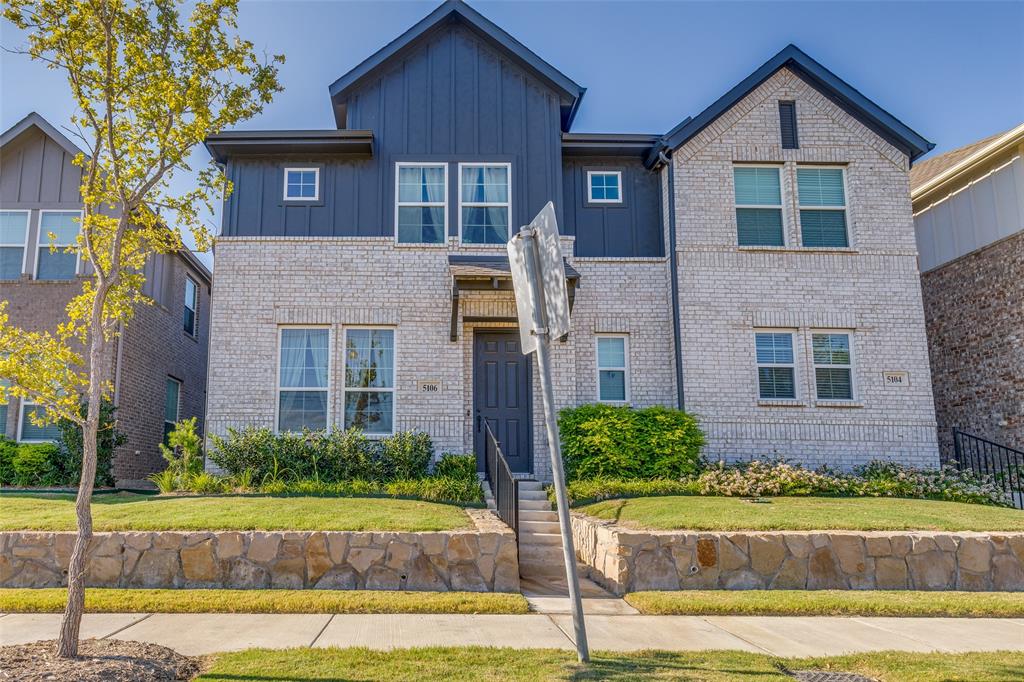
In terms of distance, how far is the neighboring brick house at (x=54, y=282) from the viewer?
49.0 ft

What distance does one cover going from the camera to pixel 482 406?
13906 millimetres

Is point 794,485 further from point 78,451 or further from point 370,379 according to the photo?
point 78,451

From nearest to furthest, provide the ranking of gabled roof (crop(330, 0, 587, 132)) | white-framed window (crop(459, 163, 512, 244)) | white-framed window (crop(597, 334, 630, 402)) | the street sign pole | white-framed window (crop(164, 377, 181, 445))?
the street sign pole, white-framed window (crop(597, 334, 630, 402)), white-framed window (crop(459, 163, 512, 244)), gabled roof (crop(330, 0, 587, 132)), white-framed window (crop(164, 377, 181, 445))

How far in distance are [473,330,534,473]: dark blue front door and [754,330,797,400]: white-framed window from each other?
4.17m

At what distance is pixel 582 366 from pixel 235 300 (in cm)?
621

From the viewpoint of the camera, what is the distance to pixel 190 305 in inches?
762

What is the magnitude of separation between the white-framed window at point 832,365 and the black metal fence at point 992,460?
2.50 meters

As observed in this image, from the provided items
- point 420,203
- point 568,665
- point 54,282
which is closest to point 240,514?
point 568,665

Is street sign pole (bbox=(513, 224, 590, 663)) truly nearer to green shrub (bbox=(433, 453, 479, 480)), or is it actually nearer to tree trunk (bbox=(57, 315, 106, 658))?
tree trunk (bbox=(57, 315, 106, 658))

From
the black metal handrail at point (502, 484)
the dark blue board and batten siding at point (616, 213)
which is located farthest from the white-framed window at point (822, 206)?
the black metal handrail at point (502, 484)

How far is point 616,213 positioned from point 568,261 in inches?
61.6

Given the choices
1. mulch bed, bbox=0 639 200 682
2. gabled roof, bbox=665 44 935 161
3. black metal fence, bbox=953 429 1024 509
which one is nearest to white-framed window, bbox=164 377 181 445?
gabled roof, bbox=665 44 935 161

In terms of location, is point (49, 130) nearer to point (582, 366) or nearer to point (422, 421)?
point (422, 421)

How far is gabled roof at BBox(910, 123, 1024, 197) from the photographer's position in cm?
1442
